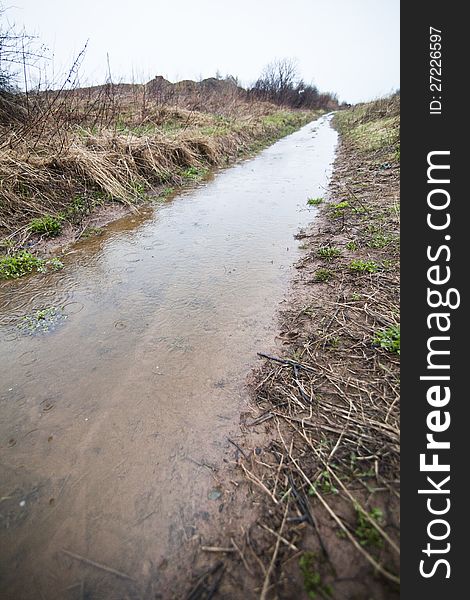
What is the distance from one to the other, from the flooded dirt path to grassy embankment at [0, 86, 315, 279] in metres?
0.78

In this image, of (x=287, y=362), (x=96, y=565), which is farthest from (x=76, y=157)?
(x=96, y=565)

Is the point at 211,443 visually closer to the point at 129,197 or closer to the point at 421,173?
the point at 421,173

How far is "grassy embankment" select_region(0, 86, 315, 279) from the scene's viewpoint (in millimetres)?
4418

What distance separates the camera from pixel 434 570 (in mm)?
1047

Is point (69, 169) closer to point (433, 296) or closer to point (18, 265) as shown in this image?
point (18, 265)

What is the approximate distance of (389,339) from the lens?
2172 millimetres

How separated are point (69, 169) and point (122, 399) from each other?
5.04 metres

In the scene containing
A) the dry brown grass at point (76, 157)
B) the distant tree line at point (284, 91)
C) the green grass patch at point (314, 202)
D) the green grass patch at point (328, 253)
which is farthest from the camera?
the distant tree line at point (284, 91)

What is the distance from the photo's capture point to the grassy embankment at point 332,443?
45.9 inches

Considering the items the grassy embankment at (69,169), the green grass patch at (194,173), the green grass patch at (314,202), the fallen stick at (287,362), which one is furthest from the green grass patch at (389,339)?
the green grass patch at (194,173)

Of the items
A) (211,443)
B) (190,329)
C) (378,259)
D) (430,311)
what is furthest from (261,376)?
(378,259)

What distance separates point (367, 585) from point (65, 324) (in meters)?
2.77

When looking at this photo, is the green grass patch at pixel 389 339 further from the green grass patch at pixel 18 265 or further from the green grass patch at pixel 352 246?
the green grass patch at pixel 18 265

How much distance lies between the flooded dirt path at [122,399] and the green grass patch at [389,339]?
806 mm
